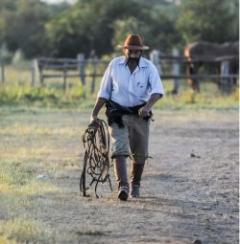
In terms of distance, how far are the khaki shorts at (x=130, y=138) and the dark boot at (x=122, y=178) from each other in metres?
0.08

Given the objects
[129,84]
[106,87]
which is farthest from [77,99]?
[129,84]

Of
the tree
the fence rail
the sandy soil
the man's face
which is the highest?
the tree

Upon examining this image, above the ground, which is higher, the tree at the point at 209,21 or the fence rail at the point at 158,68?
the tree at the point at 209,21

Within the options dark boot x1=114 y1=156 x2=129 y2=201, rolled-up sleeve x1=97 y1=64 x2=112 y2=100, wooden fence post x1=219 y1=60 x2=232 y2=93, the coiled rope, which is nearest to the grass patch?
dark boot x1=114 y1=156 x2=129 y2=201

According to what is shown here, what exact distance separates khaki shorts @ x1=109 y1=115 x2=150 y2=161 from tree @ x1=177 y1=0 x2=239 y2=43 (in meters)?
34.3

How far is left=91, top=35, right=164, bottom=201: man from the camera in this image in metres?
10.0

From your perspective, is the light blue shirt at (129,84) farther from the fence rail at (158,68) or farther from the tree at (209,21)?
the tree at (209,21)

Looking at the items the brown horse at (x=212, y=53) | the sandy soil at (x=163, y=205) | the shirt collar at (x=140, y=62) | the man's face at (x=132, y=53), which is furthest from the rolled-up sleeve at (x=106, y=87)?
the brown horse at (x=212, y=53)

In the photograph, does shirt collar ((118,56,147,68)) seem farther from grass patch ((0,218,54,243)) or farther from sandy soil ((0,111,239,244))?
grass patch ((0,218,54,243))

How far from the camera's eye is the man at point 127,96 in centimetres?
1001

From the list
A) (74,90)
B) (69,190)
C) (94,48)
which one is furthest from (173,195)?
(94,48)

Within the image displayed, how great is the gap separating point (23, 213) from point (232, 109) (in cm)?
1739

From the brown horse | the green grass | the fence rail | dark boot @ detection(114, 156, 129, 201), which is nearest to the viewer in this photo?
dark boot @ detection(114, 156, 129, 201)

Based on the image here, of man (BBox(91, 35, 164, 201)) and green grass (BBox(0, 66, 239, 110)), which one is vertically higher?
man (BBox(91, 35, 164, 201))
